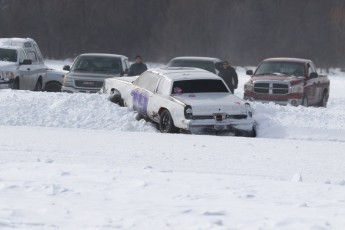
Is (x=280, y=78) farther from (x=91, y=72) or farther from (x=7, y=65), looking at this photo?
(x=7, y=65)

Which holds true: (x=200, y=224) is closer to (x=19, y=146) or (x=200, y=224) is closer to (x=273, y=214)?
(x=273, y=214)

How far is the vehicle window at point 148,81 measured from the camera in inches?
771

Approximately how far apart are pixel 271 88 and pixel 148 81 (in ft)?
19.4

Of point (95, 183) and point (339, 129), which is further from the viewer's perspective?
point (339, 129)

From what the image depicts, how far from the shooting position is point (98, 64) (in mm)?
26719

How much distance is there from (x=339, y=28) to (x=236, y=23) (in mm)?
10916

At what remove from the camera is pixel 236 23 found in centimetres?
8631

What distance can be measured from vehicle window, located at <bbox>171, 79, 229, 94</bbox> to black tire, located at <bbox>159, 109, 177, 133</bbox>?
573 mm

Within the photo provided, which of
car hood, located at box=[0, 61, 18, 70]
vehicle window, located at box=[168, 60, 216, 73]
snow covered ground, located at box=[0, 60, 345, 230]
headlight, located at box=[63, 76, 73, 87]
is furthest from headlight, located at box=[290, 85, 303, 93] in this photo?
car hood, located at box=[0, 61, 18, 70]

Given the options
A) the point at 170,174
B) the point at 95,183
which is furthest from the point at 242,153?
the point at 95,183

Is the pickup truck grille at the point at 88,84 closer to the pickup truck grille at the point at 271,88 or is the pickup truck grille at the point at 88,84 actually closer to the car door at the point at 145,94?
the pickup truck grille at the point at 271,88

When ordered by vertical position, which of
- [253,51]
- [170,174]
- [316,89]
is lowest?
[253,51]

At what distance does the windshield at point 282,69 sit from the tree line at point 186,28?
56739 millimetres

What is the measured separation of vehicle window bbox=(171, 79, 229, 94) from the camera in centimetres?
1892
